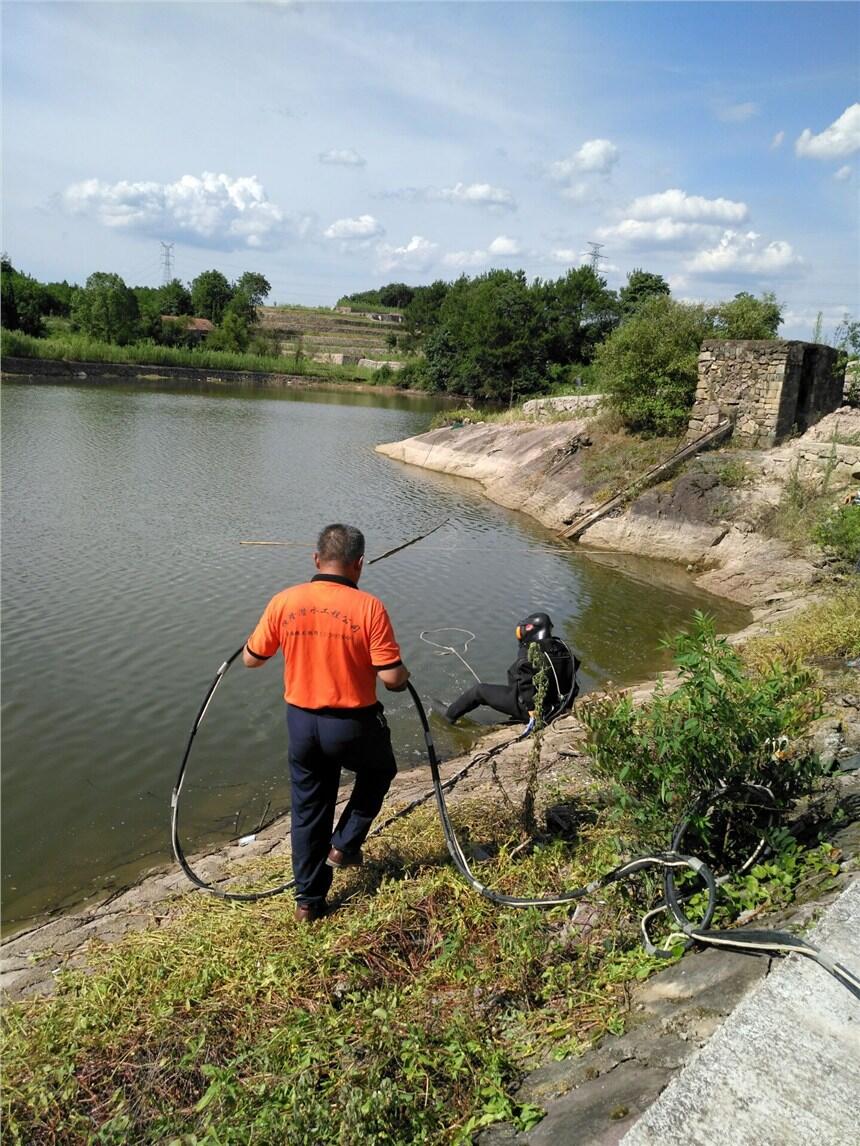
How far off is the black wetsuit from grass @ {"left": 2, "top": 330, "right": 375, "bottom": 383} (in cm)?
5880

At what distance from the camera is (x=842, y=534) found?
13.6 meters

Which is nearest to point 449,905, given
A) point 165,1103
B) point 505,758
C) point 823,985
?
point 165,1103

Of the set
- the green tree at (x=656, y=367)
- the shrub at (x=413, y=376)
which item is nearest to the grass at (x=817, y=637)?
the green tree at (x=656, y=367)

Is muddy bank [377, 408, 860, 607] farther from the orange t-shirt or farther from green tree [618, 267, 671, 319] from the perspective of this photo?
green tree [618, 267, 671, 319]

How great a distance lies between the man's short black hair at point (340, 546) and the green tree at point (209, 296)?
10864 cm

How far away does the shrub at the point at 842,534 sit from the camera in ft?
43.7

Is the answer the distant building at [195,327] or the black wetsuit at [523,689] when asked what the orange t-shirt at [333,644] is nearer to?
the black wetsuit at [523,689]

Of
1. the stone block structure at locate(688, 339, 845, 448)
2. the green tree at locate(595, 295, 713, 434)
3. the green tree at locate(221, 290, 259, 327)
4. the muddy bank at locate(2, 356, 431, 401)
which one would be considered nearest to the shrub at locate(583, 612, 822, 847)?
the stone block structure at locate(688, 339, 845, 448)

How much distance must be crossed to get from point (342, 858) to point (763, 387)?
1823 centimetres

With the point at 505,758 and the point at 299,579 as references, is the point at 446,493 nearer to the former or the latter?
the point at 299,579

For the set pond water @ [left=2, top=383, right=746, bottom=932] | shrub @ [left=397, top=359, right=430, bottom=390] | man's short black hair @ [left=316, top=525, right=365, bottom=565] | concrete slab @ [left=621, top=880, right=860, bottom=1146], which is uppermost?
shrub @ [left=397, top=359, right=430, bottom=390]

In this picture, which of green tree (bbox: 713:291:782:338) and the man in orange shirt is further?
green tree (bbox: 713:291:782:338)

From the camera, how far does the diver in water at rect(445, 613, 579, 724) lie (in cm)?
740

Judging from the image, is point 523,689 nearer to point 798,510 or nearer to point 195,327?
point 798,510
